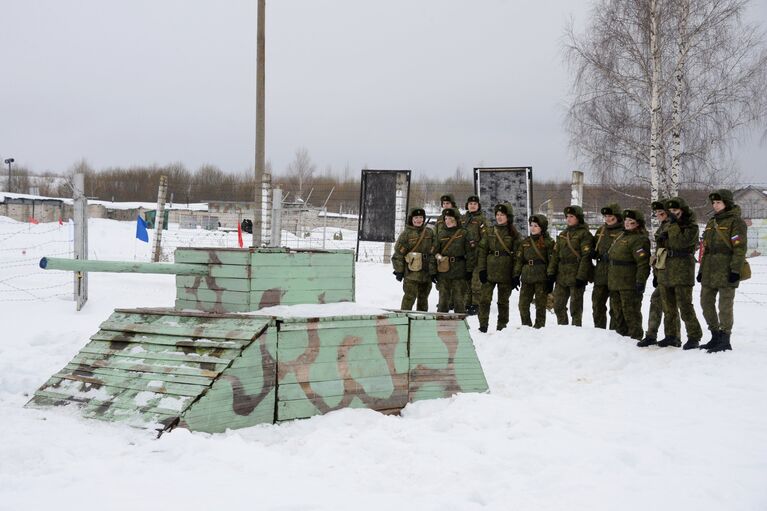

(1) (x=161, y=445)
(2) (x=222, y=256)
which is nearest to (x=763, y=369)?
(2) (x=222, y=256)

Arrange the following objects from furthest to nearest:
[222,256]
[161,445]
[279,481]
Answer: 1. [222,256]
2. [161,445]
3. [279,481]

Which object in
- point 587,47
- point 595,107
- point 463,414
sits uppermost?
point 587,47

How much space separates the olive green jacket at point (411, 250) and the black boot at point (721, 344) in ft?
11.8

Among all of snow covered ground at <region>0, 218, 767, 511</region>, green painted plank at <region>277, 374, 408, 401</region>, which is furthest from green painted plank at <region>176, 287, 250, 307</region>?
snow covered ground at <region>0, 218, 767, 511</region>


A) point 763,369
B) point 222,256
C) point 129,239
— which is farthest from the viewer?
point 129,239

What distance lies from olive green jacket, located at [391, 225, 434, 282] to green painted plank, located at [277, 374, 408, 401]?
3.92m

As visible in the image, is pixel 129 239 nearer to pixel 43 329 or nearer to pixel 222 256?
pixel 43 329

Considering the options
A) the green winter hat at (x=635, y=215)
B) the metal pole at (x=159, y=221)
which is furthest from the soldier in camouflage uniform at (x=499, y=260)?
the metal pole at (x=159, y=221)

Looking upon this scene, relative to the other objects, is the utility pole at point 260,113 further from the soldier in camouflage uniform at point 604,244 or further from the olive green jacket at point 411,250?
the soldier in camouflage uniform at point 604,244

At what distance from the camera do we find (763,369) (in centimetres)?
662

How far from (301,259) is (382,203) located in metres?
8.50

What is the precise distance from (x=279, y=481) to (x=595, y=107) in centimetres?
1461

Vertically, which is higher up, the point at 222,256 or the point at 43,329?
the point at 222,256

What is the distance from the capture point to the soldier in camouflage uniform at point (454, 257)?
31.1 ft
